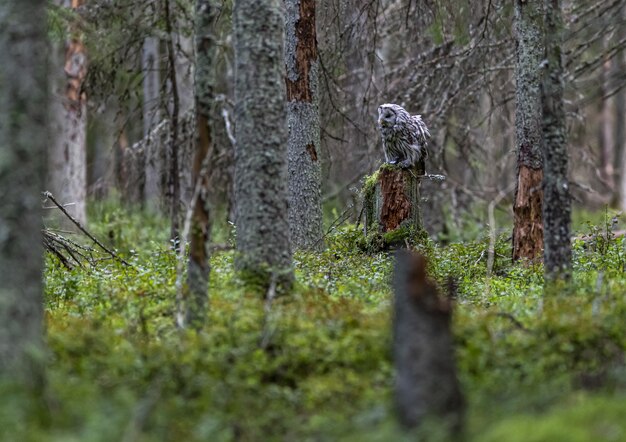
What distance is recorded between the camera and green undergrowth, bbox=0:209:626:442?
5672 millimetres

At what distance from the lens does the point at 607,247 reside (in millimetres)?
12023

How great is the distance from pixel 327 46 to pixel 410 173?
3.43 metres

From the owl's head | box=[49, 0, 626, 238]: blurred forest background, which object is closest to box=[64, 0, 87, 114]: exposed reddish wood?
box=[49, 0, 626, 238]: blurred forest background

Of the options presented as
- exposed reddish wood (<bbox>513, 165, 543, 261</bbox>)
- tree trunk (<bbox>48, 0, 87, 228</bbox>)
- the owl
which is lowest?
exposed reddish wood (<bbox>513, 165, 543, 261</bbox>)

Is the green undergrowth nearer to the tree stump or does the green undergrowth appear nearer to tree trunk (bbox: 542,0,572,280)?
tree trunk (bbox: 542,0,572,280)

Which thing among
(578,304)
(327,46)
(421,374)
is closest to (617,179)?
(327,46)

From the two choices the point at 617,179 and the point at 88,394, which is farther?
the point at 617,179

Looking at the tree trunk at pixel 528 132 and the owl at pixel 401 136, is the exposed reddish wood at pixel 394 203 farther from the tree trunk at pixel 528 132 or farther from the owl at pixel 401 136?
the tree trunk at pixel 528 132

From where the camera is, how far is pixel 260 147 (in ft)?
28.0

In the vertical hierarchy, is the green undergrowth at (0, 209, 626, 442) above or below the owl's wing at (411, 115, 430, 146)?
below

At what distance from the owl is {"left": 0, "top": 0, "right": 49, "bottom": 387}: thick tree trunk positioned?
6833 mm

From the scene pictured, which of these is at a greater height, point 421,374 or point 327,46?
point 327,46

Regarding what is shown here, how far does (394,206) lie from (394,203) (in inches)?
1.7

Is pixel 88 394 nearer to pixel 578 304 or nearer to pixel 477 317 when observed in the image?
pixel 477 317
